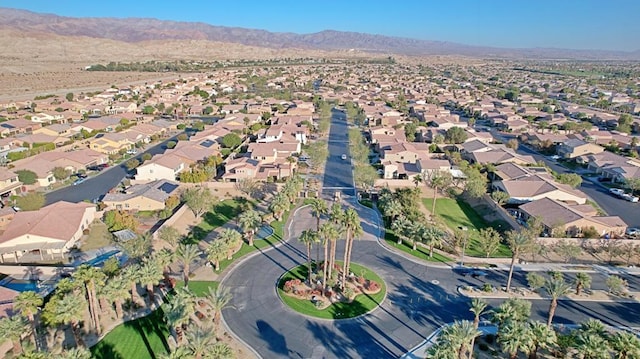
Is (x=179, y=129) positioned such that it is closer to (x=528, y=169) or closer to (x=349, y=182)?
(x=349, y=182)

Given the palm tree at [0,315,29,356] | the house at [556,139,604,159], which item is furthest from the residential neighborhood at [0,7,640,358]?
the house at [556,139,604,159]

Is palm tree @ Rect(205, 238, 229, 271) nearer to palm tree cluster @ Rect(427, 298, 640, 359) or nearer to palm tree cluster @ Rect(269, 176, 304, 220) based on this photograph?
palm tree cluster @ Rect(269, 176, 304, 220)

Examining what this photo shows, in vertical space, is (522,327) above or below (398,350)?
above

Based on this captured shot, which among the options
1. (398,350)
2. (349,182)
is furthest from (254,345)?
(349,182)

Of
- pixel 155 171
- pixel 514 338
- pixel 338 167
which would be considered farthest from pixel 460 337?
pixel 155 171

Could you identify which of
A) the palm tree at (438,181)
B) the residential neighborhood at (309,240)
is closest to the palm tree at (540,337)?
the residential neighborhood at (309,240)

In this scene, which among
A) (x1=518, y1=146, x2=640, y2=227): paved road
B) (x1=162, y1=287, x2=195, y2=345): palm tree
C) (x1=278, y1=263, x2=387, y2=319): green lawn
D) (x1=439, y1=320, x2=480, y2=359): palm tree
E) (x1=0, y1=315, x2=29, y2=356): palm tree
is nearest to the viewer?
(x1=0, y1=315, x2=29, y2=356): palm tree
